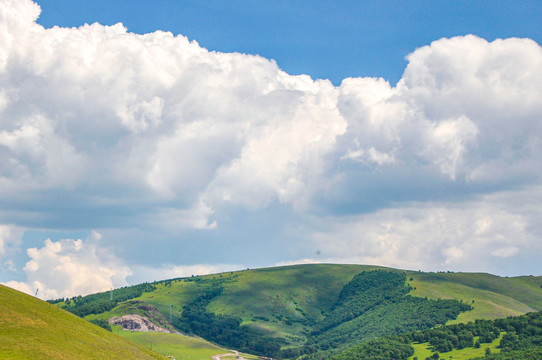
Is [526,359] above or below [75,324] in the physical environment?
below

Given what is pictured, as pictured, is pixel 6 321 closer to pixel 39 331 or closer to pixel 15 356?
pixel 39 331

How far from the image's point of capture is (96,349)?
115m

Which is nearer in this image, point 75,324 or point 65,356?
point 65,356

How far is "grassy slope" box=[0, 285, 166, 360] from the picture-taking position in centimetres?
9625

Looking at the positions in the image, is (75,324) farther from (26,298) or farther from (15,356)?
(15,356)

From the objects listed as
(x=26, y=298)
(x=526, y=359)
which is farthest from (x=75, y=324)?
(x=526, y=359)

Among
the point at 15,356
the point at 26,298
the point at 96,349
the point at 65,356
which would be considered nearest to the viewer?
the point at 15,356

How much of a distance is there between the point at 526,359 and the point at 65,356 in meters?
162

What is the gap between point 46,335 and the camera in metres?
106

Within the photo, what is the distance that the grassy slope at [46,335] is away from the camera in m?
96.2

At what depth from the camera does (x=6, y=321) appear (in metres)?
103

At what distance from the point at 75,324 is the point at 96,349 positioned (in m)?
16.2

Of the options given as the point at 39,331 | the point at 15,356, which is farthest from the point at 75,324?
the point at 15,356

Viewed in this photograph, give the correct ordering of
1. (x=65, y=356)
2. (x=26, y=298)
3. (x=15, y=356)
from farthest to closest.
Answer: (x=26, y=298)
(x=65, y=356)
(x=15, y=356)
